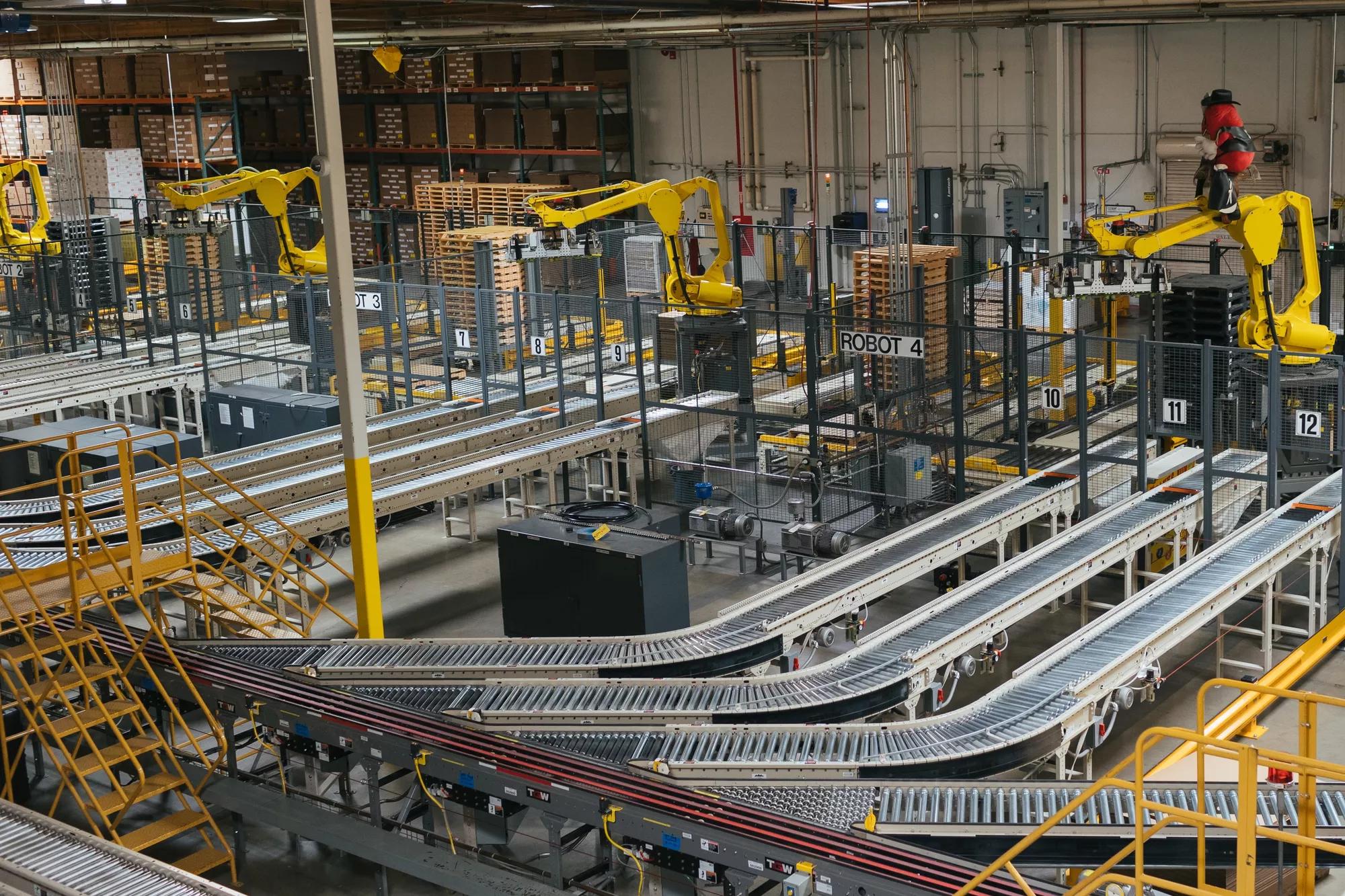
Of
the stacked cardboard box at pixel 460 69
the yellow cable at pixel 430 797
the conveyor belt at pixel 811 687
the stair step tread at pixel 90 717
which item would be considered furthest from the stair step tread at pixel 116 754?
the stacked cardboard box at pixel 460 69

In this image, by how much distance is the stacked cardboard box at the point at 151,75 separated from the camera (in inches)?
1091

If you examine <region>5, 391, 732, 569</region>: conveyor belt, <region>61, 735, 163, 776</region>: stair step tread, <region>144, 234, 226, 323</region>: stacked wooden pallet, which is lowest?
<region>61, 735, 163, 776</region>: stair step tread

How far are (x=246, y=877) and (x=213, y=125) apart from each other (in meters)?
21.3

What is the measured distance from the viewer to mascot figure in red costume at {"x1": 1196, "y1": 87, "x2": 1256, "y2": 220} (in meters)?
12.1

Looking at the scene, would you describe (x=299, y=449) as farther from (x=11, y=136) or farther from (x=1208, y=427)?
(x=11, y=136)

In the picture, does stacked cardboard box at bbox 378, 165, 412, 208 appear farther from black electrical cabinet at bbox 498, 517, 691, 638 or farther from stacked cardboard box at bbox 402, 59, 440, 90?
black electrical cabinet at bbox 498, 517, 691, 638

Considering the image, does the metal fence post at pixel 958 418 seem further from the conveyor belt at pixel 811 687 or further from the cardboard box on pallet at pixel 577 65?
the cardboard box on pallet at pixel 577 65

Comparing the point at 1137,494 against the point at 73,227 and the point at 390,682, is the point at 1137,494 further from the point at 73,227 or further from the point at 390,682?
the point at 73,227

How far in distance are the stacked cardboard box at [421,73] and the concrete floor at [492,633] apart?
13.4m

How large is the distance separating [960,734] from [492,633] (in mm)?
4856

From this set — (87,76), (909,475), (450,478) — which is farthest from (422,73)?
(909,475)

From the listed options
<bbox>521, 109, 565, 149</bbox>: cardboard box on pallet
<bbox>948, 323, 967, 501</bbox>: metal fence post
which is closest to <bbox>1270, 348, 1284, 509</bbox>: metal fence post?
<bbox>948, 323, 967, 501</bbox>: metal fence post

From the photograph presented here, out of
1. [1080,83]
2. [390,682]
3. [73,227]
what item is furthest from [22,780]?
[1080,83]

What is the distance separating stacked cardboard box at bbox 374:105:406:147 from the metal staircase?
670 inches
